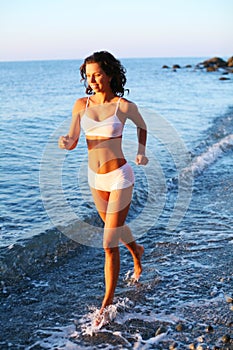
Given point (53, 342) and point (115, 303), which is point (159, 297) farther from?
point (53, 342)

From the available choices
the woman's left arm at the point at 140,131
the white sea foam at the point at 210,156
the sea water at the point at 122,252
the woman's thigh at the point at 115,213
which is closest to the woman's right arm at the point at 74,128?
the woman's left arm at the point at 140,131

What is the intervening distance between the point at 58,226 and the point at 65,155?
5.21 metres

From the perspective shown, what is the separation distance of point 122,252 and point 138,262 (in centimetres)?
124

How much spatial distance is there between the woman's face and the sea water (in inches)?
88.6

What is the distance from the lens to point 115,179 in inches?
171

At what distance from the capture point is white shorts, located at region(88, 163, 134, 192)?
4.35 meters

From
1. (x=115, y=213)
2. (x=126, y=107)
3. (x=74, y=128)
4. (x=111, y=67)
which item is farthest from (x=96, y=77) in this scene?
(x=115, y=213)

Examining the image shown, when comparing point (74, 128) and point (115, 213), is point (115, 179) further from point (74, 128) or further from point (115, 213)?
point (74, 128)

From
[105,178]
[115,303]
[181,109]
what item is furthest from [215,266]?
[181,109]

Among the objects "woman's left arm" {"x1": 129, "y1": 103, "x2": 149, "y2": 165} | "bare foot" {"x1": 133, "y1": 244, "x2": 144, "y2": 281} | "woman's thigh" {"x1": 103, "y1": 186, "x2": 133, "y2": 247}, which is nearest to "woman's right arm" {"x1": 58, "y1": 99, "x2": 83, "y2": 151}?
"woman's left arm" {"x1": 129, "y1": 103, "x2": 149, "y2": 165}

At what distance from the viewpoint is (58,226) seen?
7.36 metres

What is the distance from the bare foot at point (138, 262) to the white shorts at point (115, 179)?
3.64 feet

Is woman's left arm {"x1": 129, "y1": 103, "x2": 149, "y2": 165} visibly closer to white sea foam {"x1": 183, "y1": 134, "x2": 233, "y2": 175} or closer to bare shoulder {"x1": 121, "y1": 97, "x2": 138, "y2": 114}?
bare shoulder {"x1": 121, "y1": 97, "x2": 138, "y2": 114}

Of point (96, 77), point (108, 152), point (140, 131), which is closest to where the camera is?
point (96, 77)
